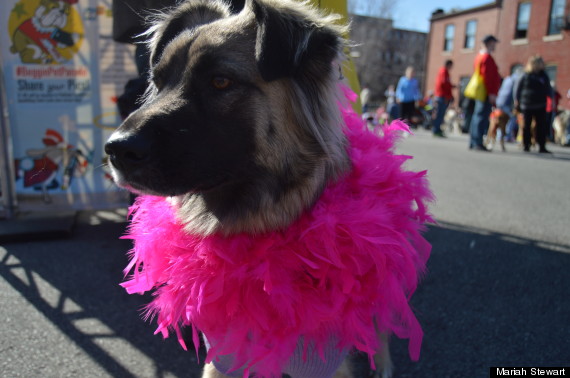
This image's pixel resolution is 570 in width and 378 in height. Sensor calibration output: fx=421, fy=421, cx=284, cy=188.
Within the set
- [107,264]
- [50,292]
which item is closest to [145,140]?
[50,292]

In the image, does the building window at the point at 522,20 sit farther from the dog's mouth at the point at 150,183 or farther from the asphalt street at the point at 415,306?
the dog's mouth at the point at 150,183

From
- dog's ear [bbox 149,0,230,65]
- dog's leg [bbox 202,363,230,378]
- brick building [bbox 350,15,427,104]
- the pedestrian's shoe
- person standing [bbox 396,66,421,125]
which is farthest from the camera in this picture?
brick building [bbox 350,15,427,104]

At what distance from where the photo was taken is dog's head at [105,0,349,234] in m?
1.54

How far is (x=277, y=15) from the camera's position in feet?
5.44

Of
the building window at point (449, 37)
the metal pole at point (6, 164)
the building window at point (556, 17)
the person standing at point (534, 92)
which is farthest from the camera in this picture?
the building window at point (449, 37)

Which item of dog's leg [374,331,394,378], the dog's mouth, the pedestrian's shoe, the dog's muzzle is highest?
the dog's muzzle

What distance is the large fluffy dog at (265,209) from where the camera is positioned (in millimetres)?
1622

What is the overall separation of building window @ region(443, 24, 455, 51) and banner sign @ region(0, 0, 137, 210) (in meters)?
32.5

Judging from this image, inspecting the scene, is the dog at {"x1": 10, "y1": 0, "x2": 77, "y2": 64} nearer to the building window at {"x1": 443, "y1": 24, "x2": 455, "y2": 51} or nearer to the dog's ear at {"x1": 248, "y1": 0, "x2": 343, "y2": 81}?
the dog's ear at {"x1": 248, "y1": 0, "x2": 343, "y2": 81}

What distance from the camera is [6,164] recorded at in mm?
4102

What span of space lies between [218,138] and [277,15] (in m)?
0.54

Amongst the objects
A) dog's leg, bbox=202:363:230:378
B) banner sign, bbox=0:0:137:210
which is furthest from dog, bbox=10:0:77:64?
dog's leg, bbox=202:363:230:378

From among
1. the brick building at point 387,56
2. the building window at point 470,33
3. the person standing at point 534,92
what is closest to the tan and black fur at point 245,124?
the person standing at point 534,92

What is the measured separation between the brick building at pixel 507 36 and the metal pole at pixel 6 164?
24693 millimetres
